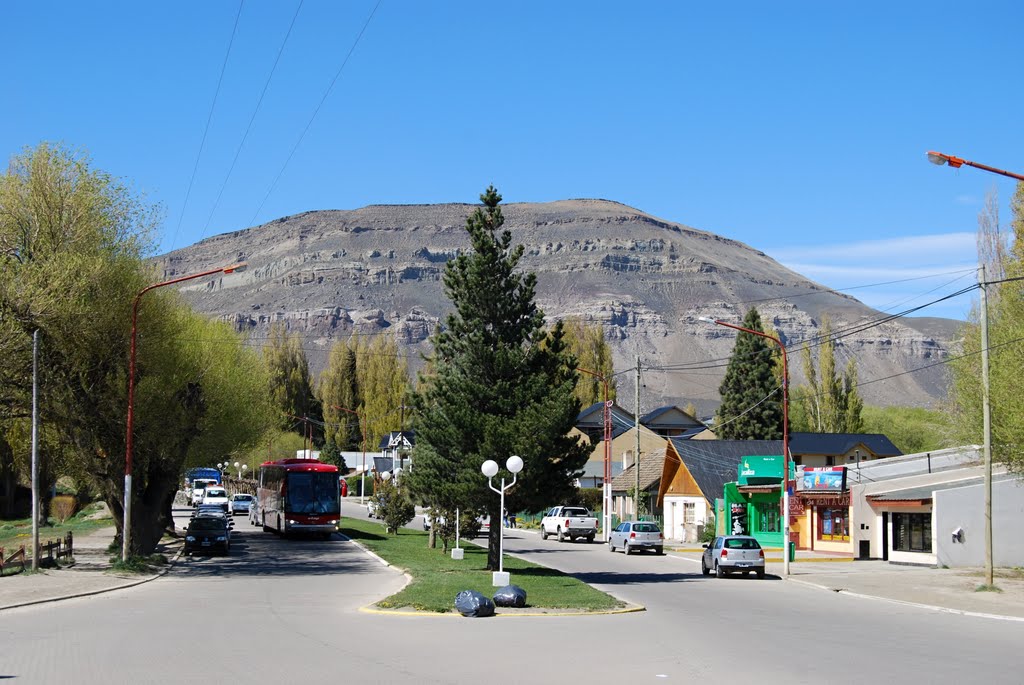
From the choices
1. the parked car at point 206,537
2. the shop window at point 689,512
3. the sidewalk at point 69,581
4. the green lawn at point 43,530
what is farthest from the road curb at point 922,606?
the shop window at point 689,512

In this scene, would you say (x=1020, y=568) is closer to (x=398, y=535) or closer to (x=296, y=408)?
(x=398, y=535)

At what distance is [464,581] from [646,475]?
44817mm

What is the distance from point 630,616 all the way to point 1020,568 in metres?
22.9

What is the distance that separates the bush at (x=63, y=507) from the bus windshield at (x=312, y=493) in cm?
2713

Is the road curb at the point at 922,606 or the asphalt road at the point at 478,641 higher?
the asphalt road at the point at 478,641

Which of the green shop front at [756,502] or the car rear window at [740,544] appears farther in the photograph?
the green shop front at [756,502]

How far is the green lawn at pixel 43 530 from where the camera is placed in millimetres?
47084

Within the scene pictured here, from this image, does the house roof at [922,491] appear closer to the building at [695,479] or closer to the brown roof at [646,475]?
the building at [695,479]

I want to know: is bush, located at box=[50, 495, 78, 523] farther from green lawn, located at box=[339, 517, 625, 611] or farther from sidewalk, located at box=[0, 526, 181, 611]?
sidewalk, located at box=[0, 526, 181, 611]

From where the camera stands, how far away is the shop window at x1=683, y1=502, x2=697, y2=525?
63.5 m

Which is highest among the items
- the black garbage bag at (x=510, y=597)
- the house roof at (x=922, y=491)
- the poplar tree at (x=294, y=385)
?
the poplar tree at (x=294, y=385)

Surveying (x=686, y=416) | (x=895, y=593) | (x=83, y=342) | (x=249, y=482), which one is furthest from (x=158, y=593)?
(x=686, y=416)

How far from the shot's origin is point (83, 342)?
35.6 metres

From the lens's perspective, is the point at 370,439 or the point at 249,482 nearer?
the point at 249,482
